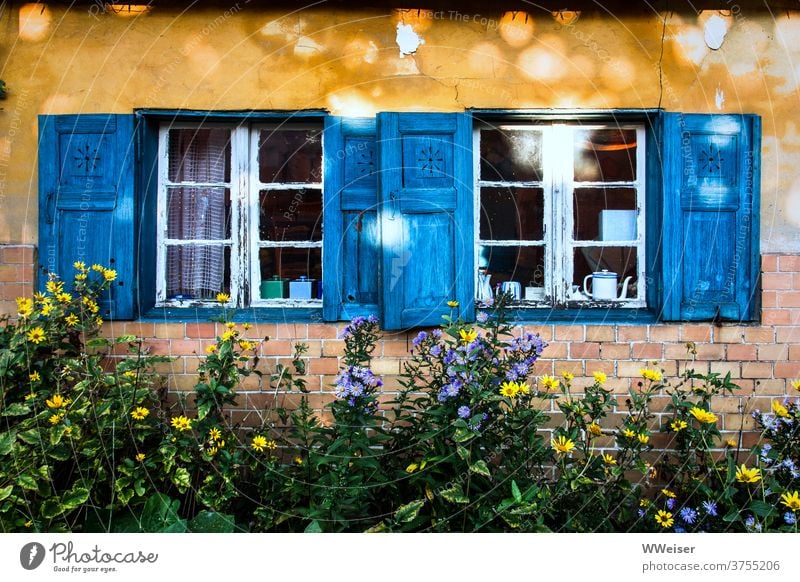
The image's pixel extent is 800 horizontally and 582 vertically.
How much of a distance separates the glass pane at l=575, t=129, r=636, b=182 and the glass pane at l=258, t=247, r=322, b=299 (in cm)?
175

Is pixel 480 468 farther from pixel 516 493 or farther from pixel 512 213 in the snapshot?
pixel 512 213

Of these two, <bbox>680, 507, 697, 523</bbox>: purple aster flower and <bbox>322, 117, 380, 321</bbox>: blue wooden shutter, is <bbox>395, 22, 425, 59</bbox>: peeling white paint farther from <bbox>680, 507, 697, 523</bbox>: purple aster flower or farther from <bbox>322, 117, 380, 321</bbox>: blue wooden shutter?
<bbox>680, 507, 697, 523</bbox>: purple aster flower

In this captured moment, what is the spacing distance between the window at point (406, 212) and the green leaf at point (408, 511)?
1.27 meters

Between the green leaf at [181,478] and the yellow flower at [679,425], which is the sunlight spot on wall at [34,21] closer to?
the green leaf at [181,478]

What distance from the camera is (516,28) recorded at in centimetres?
422

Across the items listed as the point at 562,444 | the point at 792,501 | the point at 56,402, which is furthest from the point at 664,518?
the point at 56,402

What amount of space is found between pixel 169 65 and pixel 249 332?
5.49 ft

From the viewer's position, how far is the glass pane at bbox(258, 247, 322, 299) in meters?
4.38

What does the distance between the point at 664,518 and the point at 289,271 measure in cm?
252

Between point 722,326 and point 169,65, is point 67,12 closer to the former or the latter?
point 169,65

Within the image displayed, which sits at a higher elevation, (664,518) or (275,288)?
(275,288)

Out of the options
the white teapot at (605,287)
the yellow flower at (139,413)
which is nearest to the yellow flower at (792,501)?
the white teapot at (605,287)

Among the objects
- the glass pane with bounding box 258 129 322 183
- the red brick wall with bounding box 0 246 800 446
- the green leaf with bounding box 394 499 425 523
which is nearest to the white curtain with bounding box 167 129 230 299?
the glass pane with bounding box 258 129 322 183

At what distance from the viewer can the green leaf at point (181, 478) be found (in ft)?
10.8
